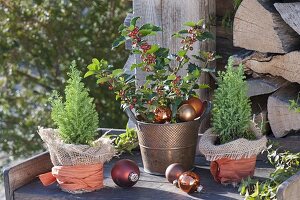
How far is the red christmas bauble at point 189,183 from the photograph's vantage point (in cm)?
208

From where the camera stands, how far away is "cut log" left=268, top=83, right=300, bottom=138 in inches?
95.7

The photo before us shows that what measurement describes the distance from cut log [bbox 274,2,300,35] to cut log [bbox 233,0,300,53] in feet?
0.10

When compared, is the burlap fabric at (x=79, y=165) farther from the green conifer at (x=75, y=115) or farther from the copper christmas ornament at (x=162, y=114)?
the copper christmas ornament at (x=162, y=114)

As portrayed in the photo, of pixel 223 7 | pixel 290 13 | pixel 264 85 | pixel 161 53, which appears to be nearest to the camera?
pixel 161 53

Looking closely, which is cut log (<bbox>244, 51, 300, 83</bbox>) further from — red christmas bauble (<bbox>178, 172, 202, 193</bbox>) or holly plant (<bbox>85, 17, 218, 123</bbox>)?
red christmas bauble (<bbox>178, 172, 202, 193</bbox>)

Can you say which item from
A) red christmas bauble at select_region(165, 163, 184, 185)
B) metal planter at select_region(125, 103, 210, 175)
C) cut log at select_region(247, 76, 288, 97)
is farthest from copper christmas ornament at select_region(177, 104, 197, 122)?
cut log at select_region(247, 76, 288, 97)

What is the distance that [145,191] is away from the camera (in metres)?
2.15

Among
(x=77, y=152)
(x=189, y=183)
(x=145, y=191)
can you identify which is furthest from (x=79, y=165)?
(x=189, y=183)

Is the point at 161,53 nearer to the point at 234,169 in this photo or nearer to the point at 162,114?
the point at 162,114

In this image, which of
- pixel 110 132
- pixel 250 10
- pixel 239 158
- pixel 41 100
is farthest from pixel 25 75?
pixel 239 158

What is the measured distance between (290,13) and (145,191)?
702 millimetres

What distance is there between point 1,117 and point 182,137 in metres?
2.28

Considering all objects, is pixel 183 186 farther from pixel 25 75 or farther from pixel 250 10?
pixel 25 75

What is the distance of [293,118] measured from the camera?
2.43 meters
